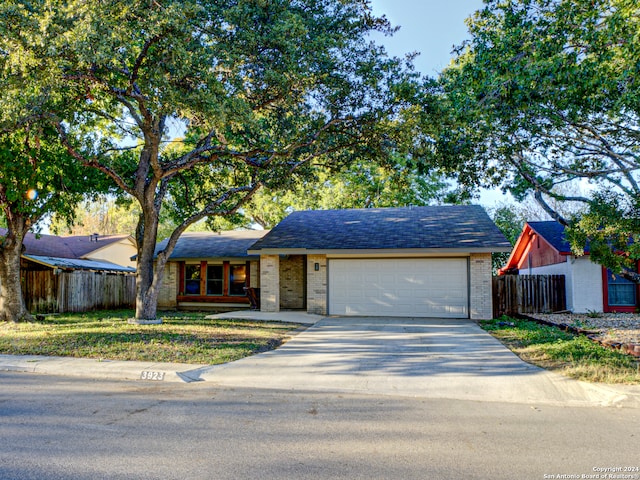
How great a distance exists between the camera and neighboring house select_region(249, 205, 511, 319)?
15.4m

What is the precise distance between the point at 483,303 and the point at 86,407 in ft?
41.5

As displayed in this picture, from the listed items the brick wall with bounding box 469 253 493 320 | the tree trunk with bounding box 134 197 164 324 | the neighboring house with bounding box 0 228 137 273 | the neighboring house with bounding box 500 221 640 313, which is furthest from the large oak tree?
the neighboring house with bounding box 500 221 640 313

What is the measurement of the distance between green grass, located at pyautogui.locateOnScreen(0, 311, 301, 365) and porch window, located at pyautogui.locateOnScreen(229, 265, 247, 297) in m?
6.41

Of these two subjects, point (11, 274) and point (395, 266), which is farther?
Result: point (395, 266)

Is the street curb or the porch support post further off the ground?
the porch support post

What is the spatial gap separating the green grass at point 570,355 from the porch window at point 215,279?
12204 millimetres

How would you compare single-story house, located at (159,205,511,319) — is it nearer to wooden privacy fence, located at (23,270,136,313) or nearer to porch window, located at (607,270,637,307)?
porch window, located at (607,270,637,307)

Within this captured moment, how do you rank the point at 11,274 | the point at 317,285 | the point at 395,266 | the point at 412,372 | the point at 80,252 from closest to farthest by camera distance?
the point at 412,372, the point at 11,274, the point at 395,266, the point at 317,285, the point at 80,252

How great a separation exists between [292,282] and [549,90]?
42.6ft

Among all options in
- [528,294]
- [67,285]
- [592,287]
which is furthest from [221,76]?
[592,287]

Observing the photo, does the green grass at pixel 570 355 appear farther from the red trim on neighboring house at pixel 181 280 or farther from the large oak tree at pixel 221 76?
the red trim on neighboring house at pixel 181 280

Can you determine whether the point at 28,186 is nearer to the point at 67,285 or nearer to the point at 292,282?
the point at 67,285

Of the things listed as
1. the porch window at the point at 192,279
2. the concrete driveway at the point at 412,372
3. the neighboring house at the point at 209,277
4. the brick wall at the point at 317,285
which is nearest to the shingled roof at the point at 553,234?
the concrete driveway at the point at 412,372

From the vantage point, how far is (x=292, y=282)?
763 inches
